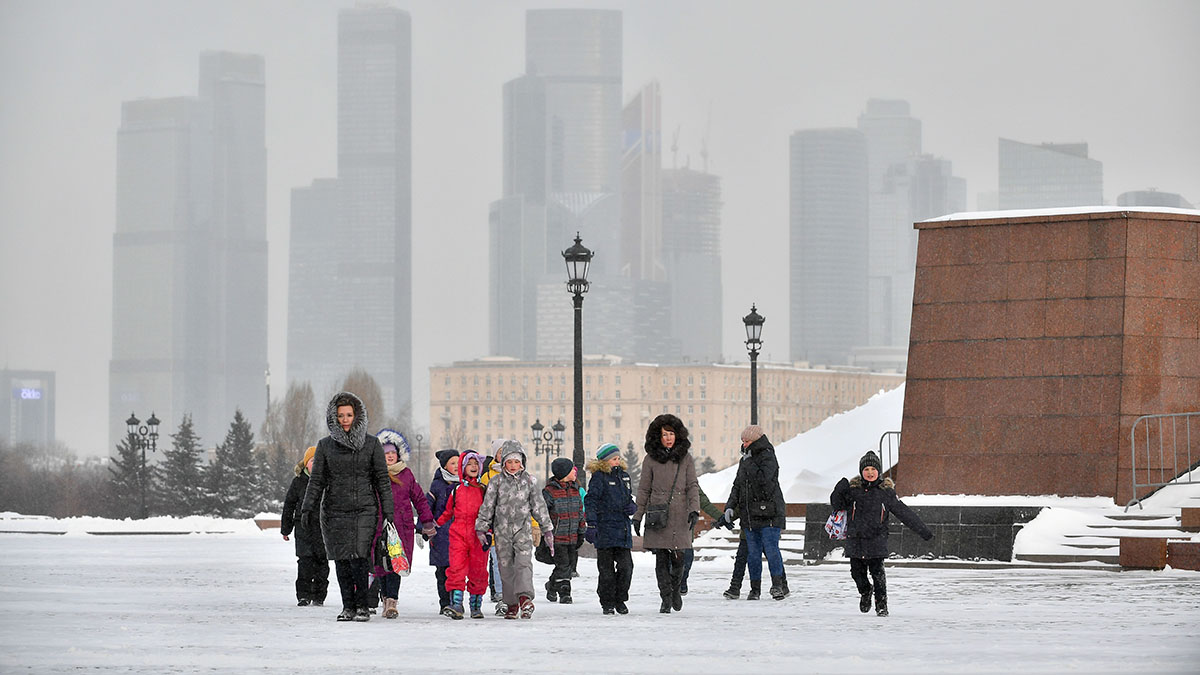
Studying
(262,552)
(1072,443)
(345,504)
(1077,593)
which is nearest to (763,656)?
(345,504)

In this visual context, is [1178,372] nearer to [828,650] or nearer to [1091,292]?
[1091,292]

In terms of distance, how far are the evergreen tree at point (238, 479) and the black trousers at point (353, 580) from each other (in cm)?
4998

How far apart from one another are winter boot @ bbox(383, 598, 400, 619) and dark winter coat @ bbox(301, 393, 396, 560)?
83 cm

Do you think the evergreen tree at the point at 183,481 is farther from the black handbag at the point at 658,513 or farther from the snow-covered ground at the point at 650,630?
the black handbag at the point at 658,513

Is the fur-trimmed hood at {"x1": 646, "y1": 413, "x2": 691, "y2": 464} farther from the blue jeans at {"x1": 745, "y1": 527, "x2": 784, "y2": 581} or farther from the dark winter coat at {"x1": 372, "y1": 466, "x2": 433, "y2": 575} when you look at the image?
the dark winter coat at {"x1": 372, "y1": 466, "x2": 433, "y2": 575}

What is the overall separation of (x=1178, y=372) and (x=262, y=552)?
1536 cm

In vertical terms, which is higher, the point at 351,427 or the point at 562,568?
the point at 351,427

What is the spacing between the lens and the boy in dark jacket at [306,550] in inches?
595

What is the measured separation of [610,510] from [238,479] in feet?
169

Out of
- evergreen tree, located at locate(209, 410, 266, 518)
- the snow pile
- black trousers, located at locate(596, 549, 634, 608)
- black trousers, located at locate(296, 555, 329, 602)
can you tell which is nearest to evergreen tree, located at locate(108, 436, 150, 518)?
evergreen tree, located at locate(209, 410, 266, 518)

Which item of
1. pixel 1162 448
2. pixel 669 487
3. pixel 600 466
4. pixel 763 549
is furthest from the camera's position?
pixel 1162 448

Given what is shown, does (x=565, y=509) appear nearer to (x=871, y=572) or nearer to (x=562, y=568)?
(x=562, y=568)

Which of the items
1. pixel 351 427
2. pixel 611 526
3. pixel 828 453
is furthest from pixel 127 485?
pixel 351 427

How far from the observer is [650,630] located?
12.6 meters
